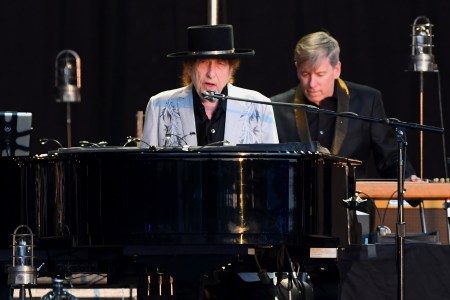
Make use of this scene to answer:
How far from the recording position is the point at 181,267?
20.0 feet

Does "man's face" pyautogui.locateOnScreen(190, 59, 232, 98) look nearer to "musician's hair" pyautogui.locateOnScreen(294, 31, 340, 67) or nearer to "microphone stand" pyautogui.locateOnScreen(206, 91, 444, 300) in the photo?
"microphone stand" pyautogui.locateOnScreen(206, 91, 444, 300)

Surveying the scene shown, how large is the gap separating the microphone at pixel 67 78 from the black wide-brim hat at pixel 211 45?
2.17m

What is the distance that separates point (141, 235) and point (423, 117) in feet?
13.8

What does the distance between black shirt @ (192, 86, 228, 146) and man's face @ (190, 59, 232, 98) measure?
0.07 m

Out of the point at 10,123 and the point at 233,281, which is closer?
the point at 10,123

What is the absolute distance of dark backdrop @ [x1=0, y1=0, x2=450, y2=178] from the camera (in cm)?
977

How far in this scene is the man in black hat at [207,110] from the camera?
7.00 metres

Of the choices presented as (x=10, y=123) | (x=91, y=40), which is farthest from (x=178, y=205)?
(x=91, y=40)

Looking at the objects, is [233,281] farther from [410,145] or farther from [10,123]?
[410,145]

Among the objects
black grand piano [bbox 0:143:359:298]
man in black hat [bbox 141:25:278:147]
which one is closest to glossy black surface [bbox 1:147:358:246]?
black grand piano [bbox 0:143:359:298]

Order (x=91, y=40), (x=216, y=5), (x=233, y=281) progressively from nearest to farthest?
(x=233, y=281), (x=216, y=5), (x=91, y=40)

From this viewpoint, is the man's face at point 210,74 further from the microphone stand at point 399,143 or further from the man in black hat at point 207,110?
the microphone stand at point 399,143

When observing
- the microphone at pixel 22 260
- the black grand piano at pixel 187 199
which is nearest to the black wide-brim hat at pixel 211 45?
the black grand piano at pixel 187 199

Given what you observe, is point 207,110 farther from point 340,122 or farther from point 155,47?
point 155,47
